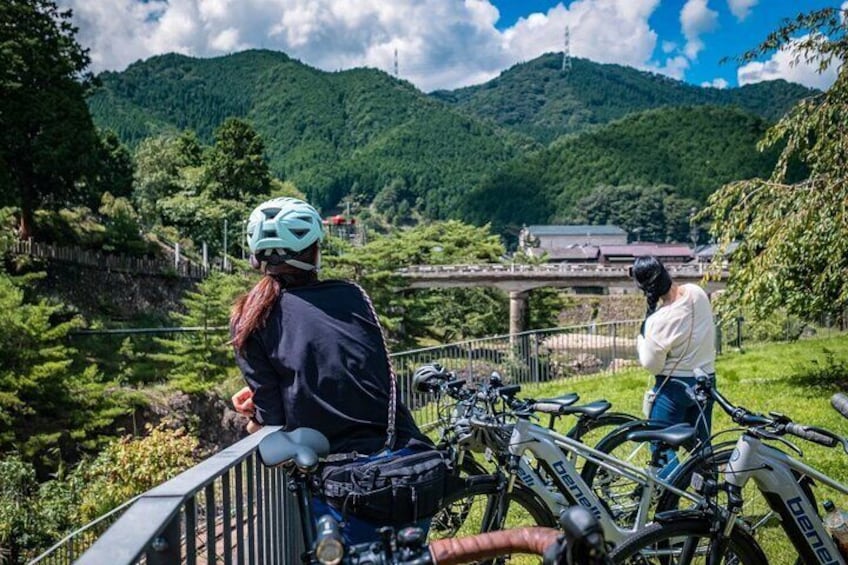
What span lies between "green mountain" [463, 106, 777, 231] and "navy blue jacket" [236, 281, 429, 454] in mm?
113576

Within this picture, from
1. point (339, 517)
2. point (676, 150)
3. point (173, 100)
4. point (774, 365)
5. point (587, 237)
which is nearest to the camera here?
point (339, 517)

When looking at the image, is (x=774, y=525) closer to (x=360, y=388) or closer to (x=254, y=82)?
(x=360, y=388)

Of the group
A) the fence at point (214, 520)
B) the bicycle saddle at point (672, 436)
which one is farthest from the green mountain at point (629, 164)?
the fence at point (214, 520)

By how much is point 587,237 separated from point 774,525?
99723mm

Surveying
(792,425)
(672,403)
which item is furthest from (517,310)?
(792,425)

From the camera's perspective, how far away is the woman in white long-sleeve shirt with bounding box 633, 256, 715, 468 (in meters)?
4.64

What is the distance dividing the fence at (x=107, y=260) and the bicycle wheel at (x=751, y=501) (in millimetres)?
27728

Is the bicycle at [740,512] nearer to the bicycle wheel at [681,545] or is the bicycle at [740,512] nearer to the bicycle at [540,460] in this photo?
the bicycle wheel at [681,545]

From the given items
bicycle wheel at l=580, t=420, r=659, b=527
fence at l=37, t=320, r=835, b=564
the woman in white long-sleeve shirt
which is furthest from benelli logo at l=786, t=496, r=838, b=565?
fence at l=37, t=320, r=835, b=564

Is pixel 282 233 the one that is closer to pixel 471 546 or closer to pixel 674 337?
pixel 471 546

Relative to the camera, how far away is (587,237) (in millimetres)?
100562

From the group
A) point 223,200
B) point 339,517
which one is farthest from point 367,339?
point 223,200

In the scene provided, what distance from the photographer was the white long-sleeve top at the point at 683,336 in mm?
4645

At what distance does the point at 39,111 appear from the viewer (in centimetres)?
2725
